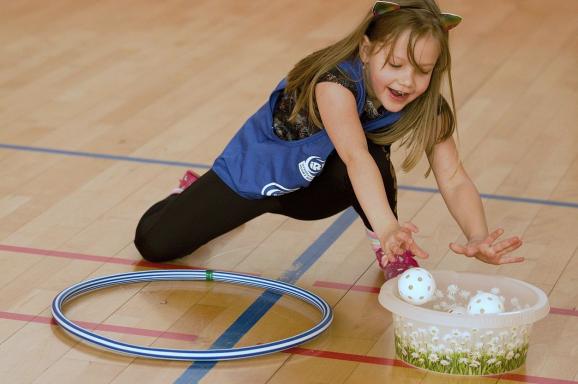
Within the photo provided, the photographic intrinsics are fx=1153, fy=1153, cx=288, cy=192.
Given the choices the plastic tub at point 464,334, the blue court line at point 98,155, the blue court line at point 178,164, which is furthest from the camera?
the blue court line at point 98,155

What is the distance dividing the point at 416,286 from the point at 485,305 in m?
0.14

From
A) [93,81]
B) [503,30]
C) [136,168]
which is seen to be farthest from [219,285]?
[503,30]

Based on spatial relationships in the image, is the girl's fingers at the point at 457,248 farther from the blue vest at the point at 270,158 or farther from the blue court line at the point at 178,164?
the blue court line at the point at 178,164

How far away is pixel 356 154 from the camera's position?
2.37 metres

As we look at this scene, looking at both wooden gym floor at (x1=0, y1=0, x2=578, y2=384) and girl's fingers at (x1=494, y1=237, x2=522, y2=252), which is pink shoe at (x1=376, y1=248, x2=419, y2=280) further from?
girl's fingers at (x1=494, y1=237, x2=522, y2=252)

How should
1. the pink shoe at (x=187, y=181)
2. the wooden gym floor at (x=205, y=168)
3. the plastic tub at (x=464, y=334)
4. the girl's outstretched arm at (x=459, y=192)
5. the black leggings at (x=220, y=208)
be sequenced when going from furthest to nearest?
the pink shoe at (x=187, y=181) → the black leggings at (x=220, y=208) → the girl's outstretched arm at (x=459, y=192) → the wooden gym floor at (x=205, y=168) → the plastic tub at (x=464, y=334)

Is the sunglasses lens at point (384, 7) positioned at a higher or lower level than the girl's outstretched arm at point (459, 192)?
higher

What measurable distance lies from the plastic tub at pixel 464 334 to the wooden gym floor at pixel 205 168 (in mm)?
31

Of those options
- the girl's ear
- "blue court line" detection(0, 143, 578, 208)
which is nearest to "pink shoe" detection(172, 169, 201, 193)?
"blue court line" detection(0, 143, 578, 208)

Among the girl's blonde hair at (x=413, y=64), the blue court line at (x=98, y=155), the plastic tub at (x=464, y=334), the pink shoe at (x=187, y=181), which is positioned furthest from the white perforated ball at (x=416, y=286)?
the blue court line at (x=98, y=155)

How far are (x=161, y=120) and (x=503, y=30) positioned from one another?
1.90m

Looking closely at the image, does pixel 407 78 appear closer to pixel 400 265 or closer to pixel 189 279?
pixel 400 265

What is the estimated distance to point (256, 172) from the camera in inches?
105

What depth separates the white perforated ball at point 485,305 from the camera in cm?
220
